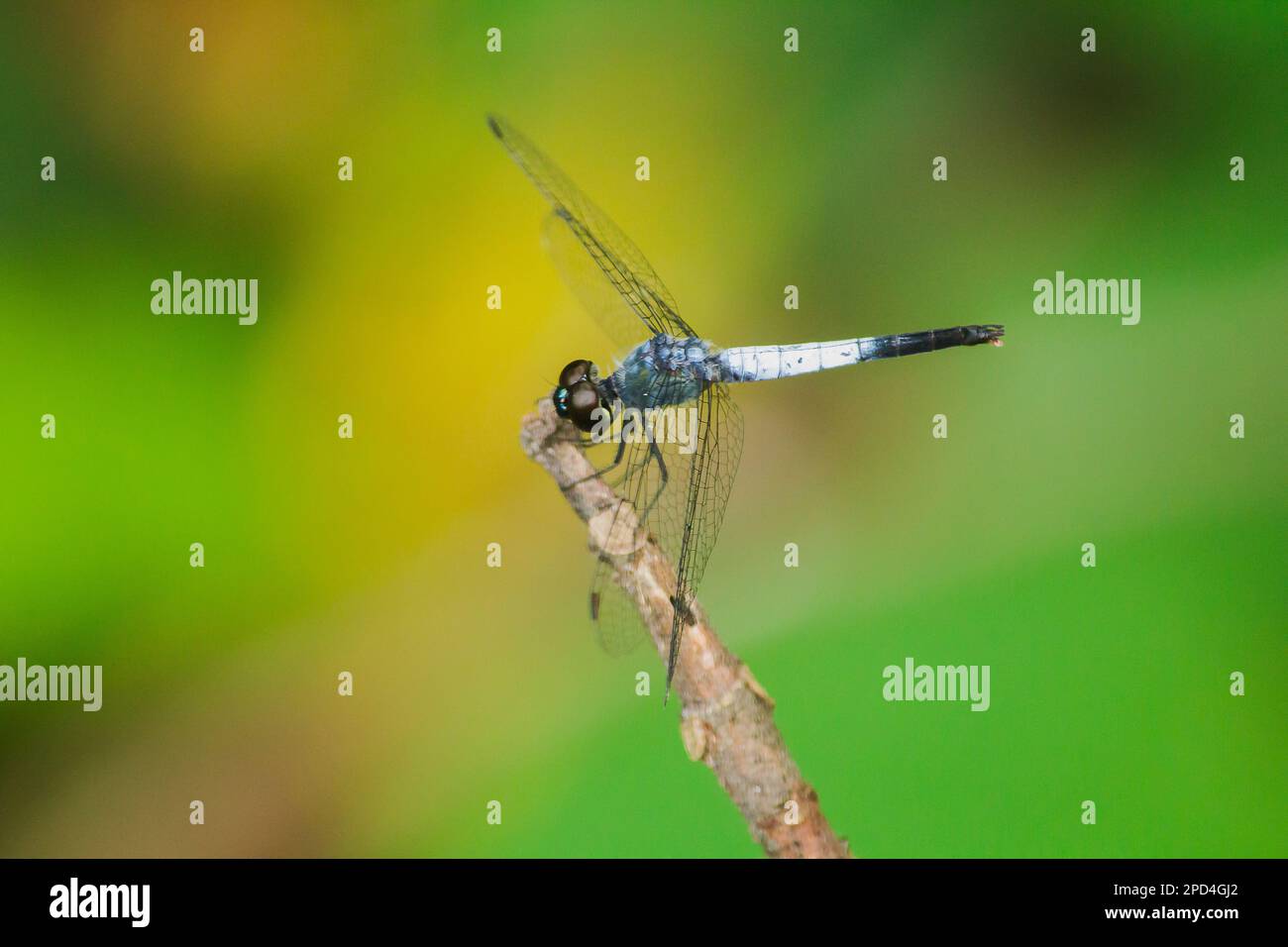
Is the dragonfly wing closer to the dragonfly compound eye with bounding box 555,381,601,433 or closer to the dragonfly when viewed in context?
the dragonfly

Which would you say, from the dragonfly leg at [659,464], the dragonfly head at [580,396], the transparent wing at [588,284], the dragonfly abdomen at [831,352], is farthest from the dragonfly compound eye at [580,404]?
the dragonfly abdomen at [831,352]

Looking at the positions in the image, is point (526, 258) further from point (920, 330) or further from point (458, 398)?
point (920, 330)

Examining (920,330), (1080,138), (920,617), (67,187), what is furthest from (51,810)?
(1080,138)

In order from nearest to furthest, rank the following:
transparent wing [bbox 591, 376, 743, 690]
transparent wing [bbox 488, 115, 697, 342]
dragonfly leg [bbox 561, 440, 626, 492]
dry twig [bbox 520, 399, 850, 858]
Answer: dry twig [bbox 520, 399, 850, 858] < dragonfly leg [bbox 561, 440, 626, 492] < transparent wing [bbox 591, 376, 743, 690] < transparent wing [bbox 488, 115, 697, 342]

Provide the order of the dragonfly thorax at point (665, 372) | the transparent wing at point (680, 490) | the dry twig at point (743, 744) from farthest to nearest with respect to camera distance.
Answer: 1. the dragonfly thorax at point (665, 372)
2. the transparent wing at point (680, 490)
3. the dry twig at point (743, 744)

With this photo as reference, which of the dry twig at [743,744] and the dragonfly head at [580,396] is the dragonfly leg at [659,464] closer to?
the dragonfly head at [580,396]

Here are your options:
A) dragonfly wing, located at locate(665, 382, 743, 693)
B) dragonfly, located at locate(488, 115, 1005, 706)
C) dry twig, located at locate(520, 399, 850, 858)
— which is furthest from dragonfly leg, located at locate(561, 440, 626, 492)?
dry twig, located at locate(520, 399, 850, 858)

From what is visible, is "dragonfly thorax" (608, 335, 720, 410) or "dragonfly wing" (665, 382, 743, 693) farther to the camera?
"dragonfly thorax" (608, 335, 720, 410)
